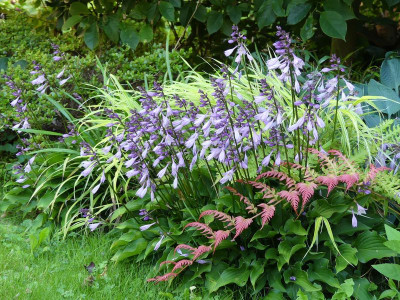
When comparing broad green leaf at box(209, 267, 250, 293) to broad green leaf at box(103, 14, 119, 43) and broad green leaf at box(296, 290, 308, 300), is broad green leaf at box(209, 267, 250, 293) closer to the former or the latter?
broad green leaf at box(296, 290, 308, 300)

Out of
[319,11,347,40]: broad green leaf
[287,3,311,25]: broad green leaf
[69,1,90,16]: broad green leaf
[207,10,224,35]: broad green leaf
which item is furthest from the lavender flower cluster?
[69,1,90,16]: broad green leaf

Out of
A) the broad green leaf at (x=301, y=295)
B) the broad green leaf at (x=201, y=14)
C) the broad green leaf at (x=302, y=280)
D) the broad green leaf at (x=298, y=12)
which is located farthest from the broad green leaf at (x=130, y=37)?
the broad green leaf at (x=301, y=295)

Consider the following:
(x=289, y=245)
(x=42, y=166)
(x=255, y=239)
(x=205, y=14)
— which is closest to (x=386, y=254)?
(x=289, y=245)

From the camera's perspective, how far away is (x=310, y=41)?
5.61 meters

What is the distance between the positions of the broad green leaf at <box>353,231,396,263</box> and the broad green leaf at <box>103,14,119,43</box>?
9.47ft

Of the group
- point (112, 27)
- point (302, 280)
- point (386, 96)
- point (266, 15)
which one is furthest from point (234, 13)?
point (302, 280)

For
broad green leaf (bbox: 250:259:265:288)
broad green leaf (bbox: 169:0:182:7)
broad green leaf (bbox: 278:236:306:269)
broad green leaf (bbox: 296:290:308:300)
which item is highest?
broad green leaf (bbox: 169:0:182:7)

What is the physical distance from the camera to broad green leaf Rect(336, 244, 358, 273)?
2.56 metres

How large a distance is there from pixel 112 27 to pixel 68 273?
245 centimetres

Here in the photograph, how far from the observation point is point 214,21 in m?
4.53

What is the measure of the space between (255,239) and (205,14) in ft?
8.36

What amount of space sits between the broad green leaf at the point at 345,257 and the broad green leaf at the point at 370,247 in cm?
5

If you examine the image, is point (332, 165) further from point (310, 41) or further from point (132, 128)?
point (310, 41)

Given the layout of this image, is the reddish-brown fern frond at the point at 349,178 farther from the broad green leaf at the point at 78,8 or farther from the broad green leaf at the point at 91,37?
the broad green leaf at the point at 78,8
